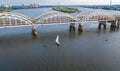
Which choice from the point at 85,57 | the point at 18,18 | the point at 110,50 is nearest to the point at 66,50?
the point at 85,57

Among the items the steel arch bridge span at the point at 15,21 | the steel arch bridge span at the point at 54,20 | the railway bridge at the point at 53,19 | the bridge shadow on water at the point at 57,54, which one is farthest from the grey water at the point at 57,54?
the steel arch bridge span at the point at 54,20

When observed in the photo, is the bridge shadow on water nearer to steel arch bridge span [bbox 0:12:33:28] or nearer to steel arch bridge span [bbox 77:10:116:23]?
steel arch bridge span [bbox 0:12:33:28]

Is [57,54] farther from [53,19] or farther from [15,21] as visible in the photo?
[53,19]

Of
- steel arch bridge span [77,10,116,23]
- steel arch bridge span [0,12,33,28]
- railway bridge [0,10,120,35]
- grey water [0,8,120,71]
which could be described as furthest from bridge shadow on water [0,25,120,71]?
steel arch bridge span [77,10,116,23]

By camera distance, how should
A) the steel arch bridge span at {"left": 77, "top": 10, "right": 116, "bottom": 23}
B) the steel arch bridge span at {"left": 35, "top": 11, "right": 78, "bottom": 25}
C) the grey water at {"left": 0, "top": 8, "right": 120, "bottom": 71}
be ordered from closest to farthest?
the grey water at {"left": 0, "top": 8, "right": 120, "bottom": 71} → the steel arch bridge span at {"left": 35, "top": 11, "right": 78, "bottom": 25} → the steel arch bridge span at {"left": 77, "top": 10, "right": 116, "bottom": 23}

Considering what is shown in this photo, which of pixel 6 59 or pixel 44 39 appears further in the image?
pixel 44 39

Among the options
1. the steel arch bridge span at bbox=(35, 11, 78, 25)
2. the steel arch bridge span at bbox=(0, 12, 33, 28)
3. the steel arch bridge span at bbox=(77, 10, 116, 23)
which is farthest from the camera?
the steel arch bridge span at bbox=(77, 10, 116, 23)

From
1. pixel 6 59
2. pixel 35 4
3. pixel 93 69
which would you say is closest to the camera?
pixel 93 69

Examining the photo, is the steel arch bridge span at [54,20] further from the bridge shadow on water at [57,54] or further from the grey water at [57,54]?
the bridge shadow on water at [57,54]

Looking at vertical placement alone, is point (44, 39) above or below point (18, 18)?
below

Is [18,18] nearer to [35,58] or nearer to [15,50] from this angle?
[15,50]

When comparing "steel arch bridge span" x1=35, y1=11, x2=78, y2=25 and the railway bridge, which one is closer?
the railway bridge
